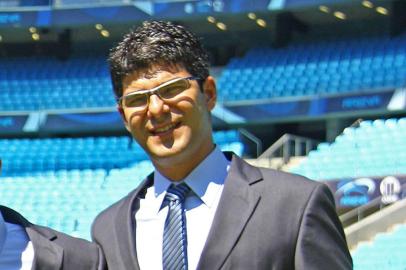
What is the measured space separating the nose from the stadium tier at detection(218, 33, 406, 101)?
55.5 ft

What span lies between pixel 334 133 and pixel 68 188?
219 inches

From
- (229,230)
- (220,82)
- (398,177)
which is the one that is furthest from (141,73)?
(220,82)

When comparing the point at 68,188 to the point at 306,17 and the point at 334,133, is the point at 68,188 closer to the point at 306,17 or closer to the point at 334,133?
the point at 334,133

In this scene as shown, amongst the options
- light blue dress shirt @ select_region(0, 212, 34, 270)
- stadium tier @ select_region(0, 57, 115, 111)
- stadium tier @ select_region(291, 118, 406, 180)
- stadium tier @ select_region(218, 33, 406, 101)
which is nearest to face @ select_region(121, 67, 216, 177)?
light blue dress shirt @ select_region(0, 212, 34, 270)

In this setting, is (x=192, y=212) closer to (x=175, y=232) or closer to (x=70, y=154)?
(x=175, y=232)

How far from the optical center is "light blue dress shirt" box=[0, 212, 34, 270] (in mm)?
2709

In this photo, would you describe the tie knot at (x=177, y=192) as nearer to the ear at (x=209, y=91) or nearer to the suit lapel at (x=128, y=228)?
the suit lapel at (x=128, y=228)

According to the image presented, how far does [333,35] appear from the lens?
2320 centimetres

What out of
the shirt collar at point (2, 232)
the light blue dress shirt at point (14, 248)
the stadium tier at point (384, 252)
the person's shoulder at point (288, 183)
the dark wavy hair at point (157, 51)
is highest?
the dark wavy hair at point (157, 51)

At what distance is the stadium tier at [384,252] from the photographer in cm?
1162

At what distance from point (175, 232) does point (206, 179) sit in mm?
188

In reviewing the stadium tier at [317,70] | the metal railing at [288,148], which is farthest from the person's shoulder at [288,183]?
the stadium tier at [317,70]

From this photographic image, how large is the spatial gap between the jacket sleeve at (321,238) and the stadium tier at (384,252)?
8.92 m

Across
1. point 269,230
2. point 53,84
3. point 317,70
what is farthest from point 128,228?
→ point 53,84
